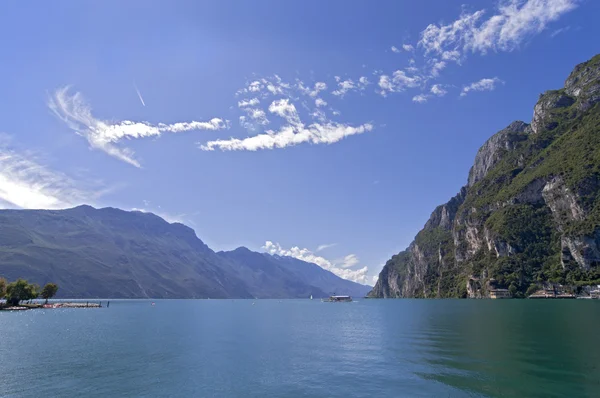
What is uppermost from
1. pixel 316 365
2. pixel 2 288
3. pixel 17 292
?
pixel 2 288

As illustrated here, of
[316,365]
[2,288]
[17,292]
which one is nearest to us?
[316,365]

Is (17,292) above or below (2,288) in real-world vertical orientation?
below

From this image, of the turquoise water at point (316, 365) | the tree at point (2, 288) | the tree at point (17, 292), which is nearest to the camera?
the turquoise water at point (316, 365)

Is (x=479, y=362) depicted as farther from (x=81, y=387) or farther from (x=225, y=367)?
(x=81, y=387)

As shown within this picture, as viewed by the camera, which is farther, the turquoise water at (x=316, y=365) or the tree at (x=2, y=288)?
the tree at (x=2, y=288)

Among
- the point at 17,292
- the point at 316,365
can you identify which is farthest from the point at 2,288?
the point at 316,365

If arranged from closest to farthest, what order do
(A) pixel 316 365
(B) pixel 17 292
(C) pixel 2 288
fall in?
(A) pixel 316 365, (C) pixel 2 288, (B) pixel 17 292

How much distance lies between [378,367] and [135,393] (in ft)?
91.5

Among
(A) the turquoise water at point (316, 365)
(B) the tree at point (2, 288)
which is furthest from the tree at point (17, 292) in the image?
(A) the turquoise water at point (316, 365)

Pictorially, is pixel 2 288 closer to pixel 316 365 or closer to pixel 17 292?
pixel 17 292

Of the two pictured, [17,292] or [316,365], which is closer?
[316,365]

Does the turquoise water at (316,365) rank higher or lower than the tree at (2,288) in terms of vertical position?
lower

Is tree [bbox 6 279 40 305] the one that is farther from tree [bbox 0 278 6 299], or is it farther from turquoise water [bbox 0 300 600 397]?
turquoise water [bbox 0 300 600 397]

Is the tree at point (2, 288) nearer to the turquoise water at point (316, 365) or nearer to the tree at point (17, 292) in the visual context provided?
the tree at point (17, 292)
